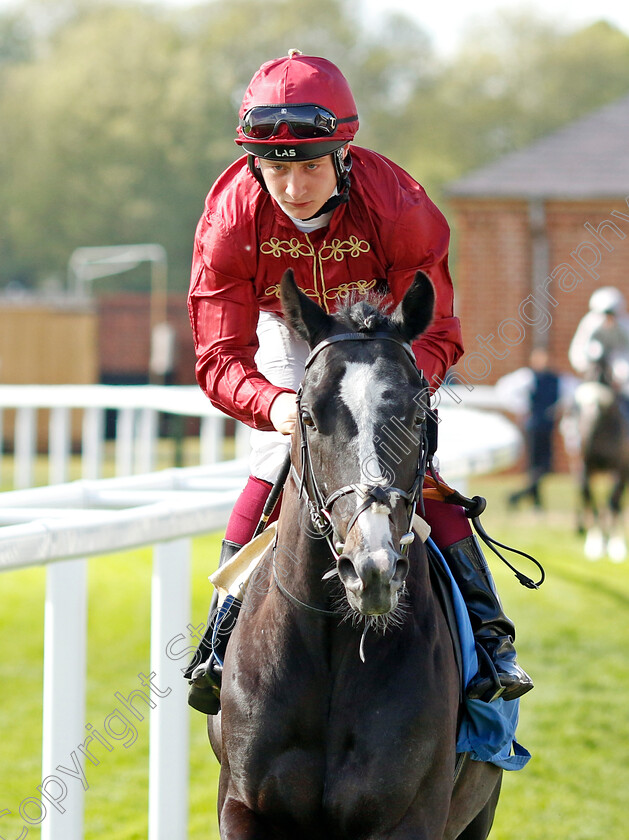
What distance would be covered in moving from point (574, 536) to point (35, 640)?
7302 millimetres

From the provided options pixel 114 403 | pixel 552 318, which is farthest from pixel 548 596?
pixel 552 318

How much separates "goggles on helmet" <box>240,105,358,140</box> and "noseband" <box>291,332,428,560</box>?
2.01 feet

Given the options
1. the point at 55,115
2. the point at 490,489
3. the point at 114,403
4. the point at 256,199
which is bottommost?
the point at 490,489

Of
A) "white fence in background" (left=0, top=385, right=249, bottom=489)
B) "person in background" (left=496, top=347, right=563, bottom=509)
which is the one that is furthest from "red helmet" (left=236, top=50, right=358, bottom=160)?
"person in background" (left=496, top=347, right=563, bottom=509)

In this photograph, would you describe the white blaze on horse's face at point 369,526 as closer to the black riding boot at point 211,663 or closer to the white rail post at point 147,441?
the black riding boot at point 211,663

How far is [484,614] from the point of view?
334cm

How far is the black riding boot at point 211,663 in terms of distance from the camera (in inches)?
127

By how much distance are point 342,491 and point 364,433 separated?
0.13 metres

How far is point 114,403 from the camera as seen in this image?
29.8 ft

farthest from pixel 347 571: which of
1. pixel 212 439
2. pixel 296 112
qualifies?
pixel 212 439

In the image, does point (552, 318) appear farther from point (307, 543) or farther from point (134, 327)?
point (307, 543)

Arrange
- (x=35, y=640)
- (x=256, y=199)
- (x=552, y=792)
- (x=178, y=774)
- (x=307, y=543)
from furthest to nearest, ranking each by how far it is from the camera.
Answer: (x=35, y=640) → (x=552, y=792) → (x=178, y=774) → (x=256, y=199) → (x=307, y=543)

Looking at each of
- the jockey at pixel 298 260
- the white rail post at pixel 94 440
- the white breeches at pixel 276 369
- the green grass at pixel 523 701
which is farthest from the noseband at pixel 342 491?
the white rail post at pixel 94 440

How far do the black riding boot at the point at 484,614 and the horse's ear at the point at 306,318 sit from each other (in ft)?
2.74
